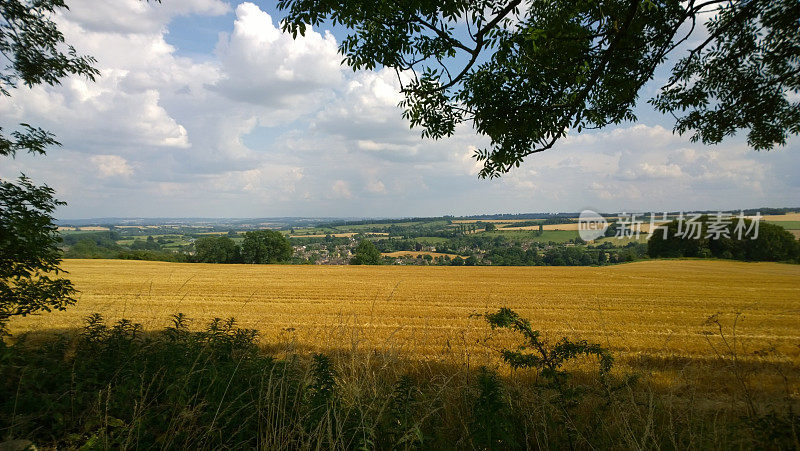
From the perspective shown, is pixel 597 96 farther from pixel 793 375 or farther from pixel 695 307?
pixel 695 307

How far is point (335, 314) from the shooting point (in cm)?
1482

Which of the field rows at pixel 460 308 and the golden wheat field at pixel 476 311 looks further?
the field rows at pixel 460 308

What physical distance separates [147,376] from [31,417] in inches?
33.4

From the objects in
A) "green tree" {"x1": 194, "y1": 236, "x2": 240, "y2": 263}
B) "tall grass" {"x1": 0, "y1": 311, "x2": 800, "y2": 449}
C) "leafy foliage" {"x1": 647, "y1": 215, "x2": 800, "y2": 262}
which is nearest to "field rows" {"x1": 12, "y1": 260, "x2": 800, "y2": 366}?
"tall grass" {"x1": 0, "y1": 311, "x2": 800, "y2": 449}

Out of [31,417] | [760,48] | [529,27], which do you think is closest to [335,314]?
[31,417]

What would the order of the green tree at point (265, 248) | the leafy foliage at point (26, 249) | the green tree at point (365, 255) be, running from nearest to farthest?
1. the leafy foliage at point (26, 249)
2. the green tree at point (365, 255)
3. the green tree at point (265, 248)

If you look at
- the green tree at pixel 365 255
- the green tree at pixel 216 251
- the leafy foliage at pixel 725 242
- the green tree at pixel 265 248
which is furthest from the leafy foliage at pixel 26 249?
the leafy foliage at pixel 725 242

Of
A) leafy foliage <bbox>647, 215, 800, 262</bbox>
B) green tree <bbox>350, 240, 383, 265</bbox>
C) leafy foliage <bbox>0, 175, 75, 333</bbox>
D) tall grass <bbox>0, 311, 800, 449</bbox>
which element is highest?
leafy foliage <bbox>0, 175, 75, 333</bbox>

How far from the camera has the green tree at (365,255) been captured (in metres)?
56.6

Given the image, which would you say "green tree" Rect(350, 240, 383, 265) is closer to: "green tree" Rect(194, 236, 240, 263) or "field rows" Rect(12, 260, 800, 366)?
"green tree" Rect(194, 236, 240, 263)

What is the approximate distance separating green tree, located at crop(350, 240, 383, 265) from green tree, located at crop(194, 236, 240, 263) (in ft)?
70.2

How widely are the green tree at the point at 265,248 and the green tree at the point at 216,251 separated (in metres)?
2.65

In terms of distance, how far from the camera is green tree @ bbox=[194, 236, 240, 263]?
58.2m

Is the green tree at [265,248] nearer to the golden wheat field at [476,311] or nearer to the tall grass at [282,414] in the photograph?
the golden wheat field at [476,311]
